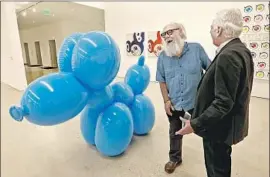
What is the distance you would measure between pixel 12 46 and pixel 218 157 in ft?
19.7

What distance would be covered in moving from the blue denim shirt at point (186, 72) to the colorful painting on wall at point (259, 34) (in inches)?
135

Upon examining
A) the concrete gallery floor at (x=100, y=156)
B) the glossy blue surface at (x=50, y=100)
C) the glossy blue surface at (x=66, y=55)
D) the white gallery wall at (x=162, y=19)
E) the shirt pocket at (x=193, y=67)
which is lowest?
the concrete gallery floor at (x=100, y=156)

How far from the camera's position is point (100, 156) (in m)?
2.14

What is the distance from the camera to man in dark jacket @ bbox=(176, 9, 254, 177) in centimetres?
100

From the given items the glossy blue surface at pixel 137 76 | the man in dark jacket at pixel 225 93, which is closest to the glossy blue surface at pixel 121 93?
the glossy blue surface at pixel 137 76

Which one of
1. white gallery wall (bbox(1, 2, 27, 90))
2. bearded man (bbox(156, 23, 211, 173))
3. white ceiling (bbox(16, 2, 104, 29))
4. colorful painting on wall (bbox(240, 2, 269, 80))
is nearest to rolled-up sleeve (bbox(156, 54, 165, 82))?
bearded man (bbox(156, 23, 211, 173))

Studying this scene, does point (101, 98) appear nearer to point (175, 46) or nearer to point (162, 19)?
point (175, 46)

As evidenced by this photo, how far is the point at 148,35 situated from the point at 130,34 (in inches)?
33.6

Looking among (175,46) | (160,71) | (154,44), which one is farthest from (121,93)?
(154,44)

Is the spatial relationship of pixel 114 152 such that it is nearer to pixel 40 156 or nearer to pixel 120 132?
pixel 120 132

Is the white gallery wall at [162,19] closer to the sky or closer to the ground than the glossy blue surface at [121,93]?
closer to the sky

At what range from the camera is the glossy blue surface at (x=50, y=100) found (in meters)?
1.32

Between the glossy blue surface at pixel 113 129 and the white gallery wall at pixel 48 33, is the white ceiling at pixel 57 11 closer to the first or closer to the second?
the white gallery wall at pixel 48 33

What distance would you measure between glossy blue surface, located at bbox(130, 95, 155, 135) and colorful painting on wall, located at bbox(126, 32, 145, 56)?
468 centimetres
